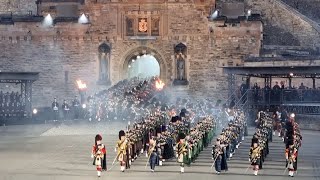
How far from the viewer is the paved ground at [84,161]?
27875mm

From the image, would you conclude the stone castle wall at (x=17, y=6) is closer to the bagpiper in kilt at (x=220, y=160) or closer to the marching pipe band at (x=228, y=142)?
the marching pipe band at (x=228, y=142)

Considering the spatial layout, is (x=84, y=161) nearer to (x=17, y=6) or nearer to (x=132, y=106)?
(x=132, y=106)

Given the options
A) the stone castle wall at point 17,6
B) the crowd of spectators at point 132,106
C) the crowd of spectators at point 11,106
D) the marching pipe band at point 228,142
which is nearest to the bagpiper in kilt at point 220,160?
the marching pipe band at point 228,142

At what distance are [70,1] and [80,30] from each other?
9.42ft

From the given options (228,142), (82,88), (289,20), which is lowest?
(228,142)

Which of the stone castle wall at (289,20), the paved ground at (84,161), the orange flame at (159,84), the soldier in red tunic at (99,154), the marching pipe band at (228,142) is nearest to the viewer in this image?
the soldier in red tunic at (99,154)

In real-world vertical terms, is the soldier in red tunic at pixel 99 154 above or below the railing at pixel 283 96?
below

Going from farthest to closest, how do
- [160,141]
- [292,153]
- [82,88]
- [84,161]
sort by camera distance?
1. [82,88]
2. [84,161]
3. [160,141]
4. [292,153]

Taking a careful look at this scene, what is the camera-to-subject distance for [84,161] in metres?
31.4

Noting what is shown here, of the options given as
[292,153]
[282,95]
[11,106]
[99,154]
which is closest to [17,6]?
[11,106]

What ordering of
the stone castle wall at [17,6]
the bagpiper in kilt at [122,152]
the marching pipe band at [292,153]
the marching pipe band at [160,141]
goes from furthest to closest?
the stone castle wall at [17,6] < the marching pipe band at [160,141] < the bagpiper in kilt at [122,152] < the marching pipe band at [292,153]

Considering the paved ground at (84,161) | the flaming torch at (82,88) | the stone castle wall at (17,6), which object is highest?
the stone castle wall at (17,6)

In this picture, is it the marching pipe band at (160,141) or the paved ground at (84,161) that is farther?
the marching pipe band at (160,141)

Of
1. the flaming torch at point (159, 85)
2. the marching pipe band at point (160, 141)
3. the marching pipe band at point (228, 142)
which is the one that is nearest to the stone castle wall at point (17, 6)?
the flaming torch at point (159, 85)
